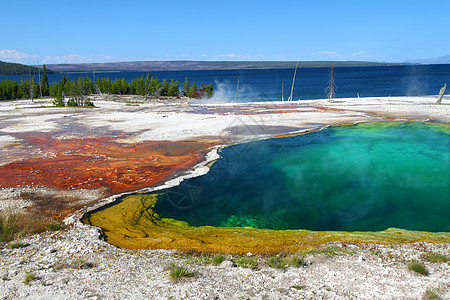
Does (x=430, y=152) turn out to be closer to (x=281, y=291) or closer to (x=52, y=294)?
(x=281, y=291)

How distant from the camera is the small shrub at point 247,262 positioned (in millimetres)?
6629

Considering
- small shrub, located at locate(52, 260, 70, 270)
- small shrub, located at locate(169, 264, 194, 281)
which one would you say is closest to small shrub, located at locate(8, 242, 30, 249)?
small shrub, located at locate(52, 260, 70, 270)

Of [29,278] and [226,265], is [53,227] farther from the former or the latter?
[226,265]

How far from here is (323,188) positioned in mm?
13227

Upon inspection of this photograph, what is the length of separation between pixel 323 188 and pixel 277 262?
7.14 meters

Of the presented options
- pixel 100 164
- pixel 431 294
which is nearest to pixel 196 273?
pixel 431 294

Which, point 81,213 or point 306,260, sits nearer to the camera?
point 306,260

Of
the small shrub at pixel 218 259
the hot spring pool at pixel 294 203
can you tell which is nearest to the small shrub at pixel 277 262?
the hot spring pool at pixel 294 203

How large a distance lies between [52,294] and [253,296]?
349cm

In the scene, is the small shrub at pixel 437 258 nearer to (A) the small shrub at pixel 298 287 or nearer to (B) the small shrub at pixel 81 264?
(A) the small shrub at pixel 298 287

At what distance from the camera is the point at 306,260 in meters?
6.89

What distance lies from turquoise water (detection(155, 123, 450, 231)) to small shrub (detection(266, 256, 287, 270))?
3056mm

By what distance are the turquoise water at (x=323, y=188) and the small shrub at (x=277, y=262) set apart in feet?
10.0

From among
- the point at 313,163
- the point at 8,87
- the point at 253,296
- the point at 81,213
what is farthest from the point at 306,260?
the point at 8,87
